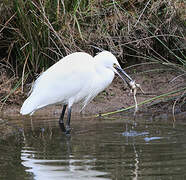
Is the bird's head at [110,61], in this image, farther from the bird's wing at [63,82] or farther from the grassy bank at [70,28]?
the grassy bank at [70,28]

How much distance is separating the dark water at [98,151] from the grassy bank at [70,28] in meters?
Answer: 1.85

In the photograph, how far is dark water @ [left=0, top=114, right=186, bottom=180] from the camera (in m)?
4.31

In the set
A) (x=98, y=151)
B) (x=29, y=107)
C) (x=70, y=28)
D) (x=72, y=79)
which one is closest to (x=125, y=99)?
(x=70, y=28)

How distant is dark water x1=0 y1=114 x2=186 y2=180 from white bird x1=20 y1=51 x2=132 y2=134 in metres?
0.45

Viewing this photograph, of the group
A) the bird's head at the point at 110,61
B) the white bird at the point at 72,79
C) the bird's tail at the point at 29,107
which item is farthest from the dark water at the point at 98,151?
the bird's head at the point at 110,61

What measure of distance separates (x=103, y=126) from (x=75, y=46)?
7.01 ft

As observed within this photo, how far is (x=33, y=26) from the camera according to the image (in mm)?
8656

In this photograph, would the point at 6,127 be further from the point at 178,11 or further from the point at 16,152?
the point at 178,11

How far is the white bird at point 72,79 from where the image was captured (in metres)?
7.00

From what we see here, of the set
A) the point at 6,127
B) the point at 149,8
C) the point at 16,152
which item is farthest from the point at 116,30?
the point at 16,152

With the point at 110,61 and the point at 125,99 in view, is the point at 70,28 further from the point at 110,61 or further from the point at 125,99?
the point at 110,61

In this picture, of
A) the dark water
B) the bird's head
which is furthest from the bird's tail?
the bird's head

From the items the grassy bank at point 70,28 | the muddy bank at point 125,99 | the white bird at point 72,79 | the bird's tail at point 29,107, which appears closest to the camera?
the bird's tail at point 29,107

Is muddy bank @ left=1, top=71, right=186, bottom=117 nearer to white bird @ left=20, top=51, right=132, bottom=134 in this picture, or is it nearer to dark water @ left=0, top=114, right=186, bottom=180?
dark water @ left=0, top=114, right=186, bottom=180
